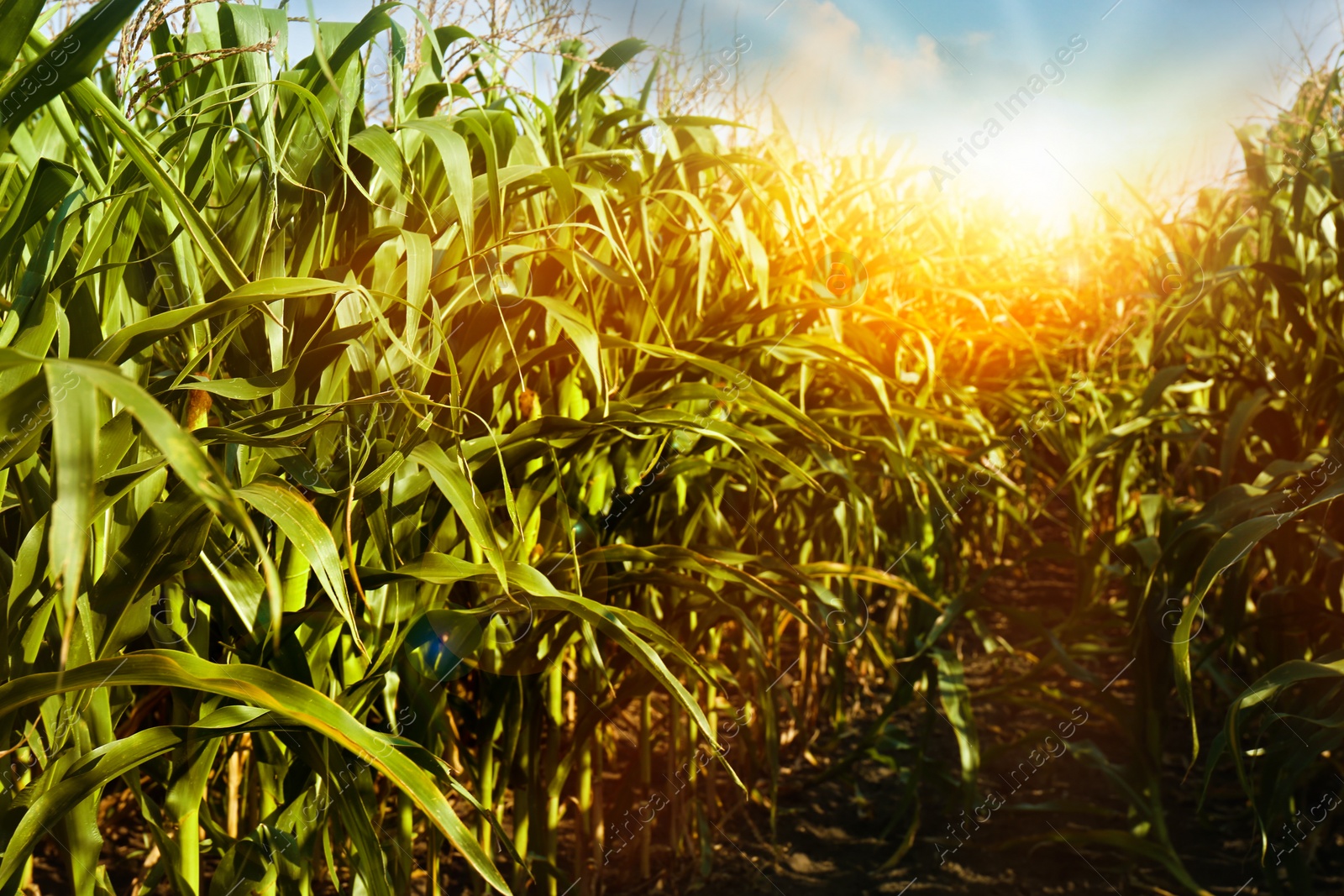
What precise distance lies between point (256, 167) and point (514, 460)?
0.28m

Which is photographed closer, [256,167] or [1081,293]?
[256,167]

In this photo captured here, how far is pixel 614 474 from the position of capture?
0.89m

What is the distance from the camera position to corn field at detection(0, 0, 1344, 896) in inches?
18.3

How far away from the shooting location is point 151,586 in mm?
481

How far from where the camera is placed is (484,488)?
698mm

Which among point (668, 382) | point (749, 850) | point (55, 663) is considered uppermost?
point (668, 382)

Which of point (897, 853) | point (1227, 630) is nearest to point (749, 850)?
point (897, 853)

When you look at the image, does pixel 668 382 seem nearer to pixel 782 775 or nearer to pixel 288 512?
pixel 288 512

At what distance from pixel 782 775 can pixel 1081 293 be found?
2245mm

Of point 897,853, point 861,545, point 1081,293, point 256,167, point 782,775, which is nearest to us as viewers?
point 256,167

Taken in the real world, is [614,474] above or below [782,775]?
above

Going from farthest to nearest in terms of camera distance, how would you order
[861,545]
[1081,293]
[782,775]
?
[1081,293], [782,775], [861,545]

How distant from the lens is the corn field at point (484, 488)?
1.52 feet

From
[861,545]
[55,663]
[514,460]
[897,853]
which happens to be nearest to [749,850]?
[897,853]
